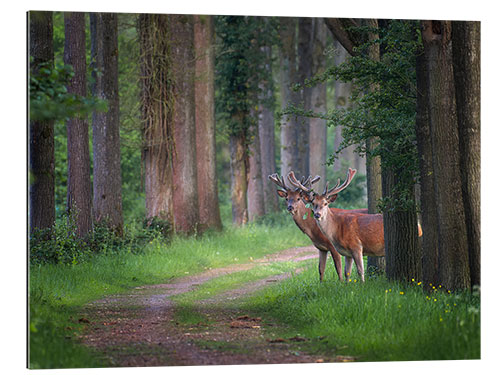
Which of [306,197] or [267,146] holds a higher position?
[267,146]

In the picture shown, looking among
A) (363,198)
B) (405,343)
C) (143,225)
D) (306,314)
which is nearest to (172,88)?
(143,225)

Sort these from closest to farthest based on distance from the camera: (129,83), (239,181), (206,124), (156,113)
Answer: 1. (156,113)
2. (129,83)
3. (206,124)
4. (239,181)

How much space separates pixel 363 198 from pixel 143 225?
1119cm

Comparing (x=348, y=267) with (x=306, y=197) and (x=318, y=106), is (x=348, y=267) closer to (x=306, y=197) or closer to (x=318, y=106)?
(x=306, y=197)

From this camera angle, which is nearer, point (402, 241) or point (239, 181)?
point (402, 241)

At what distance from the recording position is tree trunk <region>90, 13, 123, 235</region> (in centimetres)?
1392

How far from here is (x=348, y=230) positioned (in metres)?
11.7

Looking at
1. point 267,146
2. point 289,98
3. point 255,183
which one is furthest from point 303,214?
point 267,146

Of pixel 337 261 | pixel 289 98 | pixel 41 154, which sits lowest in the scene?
pixel 337 261

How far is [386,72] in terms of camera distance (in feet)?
32.5

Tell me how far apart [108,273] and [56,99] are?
15.8 feet

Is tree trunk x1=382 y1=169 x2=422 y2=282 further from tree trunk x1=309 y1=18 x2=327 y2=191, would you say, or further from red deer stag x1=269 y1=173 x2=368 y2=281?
tree trunk x1=309 y1=18 x2=327 y2=191

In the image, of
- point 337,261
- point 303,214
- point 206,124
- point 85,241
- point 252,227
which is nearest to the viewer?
point 337,261
